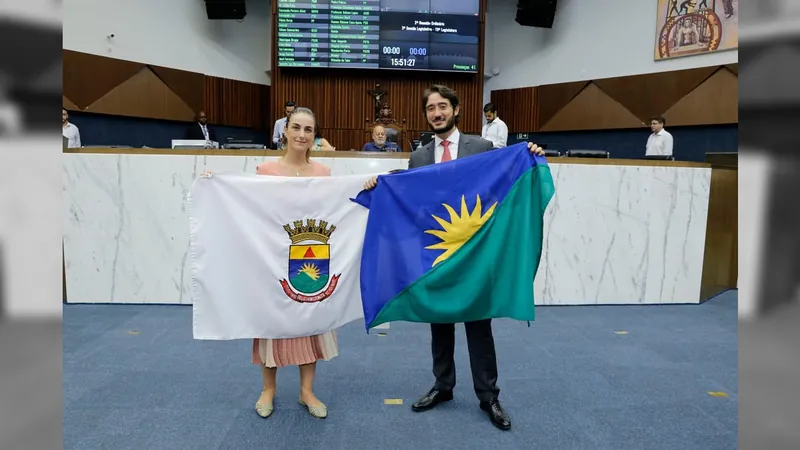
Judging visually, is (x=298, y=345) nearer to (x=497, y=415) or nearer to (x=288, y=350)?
(x=288, y=350)

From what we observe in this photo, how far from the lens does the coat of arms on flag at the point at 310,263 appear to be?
7.88ft

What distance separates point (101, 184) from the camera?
442 centimetres

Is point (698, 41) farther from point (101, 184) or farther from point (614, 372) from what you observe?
point (101, 184)

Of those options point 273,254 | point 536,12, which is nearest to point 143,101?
point 536,12

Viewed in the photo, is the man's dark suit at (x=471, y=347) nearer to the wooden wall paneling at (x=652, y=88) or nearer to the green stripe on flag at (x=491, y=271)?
the green stripe on flag at (x=491, y=271)

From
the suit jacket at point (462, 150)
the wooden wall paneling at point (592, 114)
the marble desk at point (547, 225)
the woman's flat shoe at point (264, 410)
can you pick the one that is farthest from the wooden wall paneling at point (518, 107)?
the woman's flat shoe at point (264, 410)

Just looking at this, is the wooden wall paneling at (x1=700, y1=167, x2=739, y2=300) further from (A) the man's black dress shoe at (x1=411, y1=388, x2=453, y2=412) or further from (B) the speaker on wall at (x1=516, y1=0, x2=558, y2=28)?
(B) the speaker on wall at (x1=516, y1=0, x2=558, y2=28)

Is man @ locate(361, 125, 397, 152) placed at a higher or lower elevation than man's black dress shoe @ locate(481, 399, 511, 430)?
higher

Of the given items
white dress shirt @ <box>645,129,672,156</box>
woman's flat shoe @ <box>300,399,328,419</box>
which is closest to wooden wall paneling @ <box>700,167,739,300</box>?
white dress shirt @ <box>645,129,672,156</box>

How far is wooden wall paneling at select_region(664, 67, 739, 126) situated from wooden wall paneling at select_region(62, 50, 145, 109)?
868cm

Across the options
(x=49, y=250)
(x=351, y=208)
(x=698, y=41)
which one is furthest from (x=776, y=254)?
(x=698, y=41)

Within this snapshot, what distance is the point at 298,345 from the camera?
2432 mm

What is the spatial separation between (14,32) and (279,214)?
2043 mm

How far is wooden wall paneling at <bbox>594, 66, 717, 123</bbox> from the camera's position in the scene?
26.9 feet
